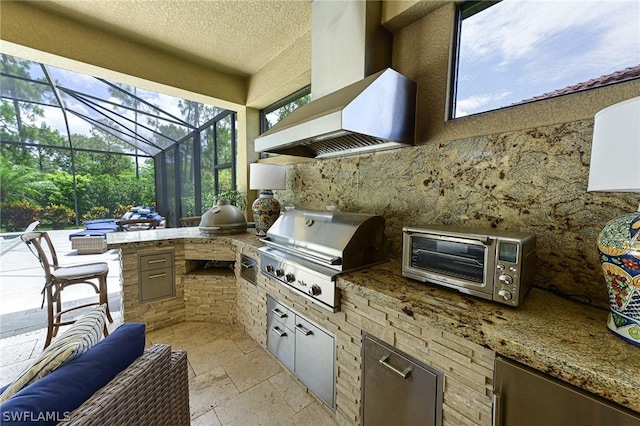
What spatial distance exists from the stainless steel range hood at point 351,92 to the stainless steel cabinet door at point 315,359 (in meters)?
1.28

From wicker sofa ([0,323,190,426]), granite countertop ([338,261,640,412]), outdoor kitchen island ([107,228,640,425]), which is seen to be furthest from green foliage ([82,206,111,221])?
granite countertop ([338,261,640,412])

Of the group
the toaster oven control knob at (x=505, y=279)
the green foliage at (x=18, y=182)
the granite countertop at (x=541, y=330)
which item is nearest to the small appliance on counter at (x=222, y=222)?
the granite countertop at (x=541, y=330)

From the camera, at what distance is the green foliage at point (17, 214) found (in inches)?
279

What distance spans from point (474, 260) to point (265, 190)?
7.47ft

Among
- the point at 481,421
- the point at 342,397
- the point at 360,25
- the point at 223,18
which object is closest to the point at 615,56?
the point at 360,25

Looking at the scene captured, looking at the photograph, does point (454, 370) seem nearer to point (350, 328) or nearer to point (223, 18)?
point (350, 328)

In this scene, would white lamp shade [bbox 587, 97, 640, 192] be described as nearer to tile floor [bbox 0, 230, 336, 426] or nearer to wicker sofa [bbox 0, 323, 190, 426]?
wicker sofa [bbox 0, 323, 190, 426]

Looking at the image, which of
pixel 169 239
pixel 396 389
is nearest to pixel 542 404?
pixel 396 389

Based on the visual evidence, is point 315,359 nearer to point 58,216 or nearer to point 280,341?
point 280,341

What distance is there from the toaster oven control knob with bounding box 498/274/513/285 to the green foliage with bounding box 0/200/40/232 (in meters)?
11.3

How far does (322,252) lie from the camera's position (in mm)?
1618

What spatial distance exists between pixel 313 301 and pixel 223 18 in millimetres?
2716

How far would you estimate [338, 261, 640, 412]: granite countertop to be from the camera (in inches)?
25.3

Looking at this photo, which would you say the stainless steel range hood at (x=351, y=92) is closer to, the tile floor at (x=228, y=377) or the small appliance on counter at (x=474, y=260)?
the small appliance on counter at (x=474, y=260)
